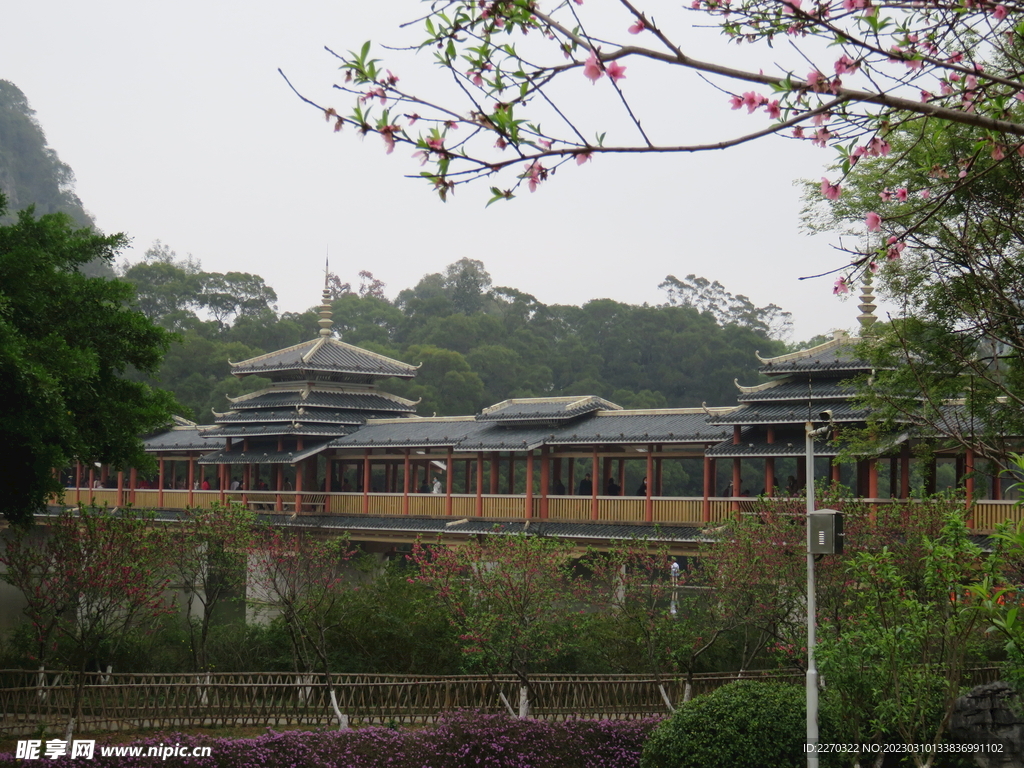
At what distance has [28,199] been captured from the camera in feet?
250

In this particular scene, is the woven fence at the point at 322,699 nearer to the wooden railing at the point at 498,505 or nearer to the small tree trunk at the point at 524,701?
the small tree trunk at the point at 524,701

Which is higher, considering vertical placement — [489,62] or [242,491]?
[489,62]

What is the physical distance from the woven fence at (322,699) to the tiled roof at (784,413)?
19.2ft

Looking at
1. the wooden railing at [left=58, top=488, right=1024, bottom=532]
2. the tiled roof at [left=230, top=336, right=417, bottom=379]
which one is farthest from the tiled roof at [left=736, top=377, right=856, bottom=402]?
the tiled roof at [left=230, top=336, right=417, bottom=379]

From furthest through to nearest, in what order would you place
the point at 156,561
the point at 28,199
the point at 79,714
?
the point at 28,199
the point at 156,561
the point at 79,714

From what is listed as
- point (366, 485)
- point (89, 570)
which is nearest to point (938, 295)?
point (89, 570)

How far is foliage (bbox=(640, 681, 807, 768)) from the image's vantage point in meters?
10.9

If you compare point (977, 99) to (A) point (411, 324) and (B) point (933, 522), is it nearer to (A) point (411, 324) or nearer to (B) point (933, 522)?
(B) point (933, 522)

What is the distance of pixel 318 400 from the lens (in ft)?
101

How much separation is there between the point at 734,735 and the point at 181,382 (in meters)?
40.2

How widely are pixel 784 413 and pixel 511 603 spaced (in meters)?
8.19

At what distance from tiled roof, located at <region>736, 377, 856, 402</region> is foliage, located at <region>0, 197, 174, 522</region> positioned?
1140cm

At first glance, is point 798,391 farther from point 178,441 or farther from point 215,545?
point 178,441

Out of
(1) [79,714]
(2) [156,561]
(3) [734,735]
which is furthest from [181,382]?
(3) [734,735]
